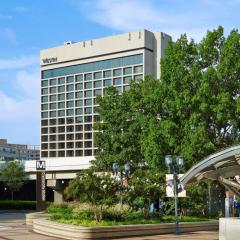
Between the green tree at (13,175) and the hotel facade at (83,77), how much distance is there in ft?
206

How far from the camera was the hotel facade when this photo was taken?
134875mm

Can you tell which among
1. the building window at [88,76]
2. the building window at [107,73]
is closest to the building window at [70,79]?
the building window at [88,76]

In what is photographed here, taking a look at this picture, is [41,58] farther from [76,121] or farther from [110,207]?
[110,207]

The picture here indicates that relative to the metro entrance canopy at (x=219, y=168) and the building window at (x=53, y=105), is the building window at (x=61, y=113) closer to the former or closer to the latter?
the building window at (x=53, y=105)

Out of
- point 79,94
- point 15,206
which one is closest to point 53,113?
point 79,94

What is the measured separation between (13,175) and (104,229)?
4860 centimetres

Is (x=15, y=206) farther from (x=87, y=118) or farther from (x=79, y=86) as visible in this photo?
(x=79, y=86)

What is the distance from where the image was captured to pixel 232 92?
116ft

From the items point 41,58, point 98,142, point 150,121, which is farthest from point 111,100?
point 41,58

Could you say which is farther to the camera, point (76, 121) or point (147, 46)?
point (76, 121)

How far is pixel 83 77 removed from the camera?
479 feet

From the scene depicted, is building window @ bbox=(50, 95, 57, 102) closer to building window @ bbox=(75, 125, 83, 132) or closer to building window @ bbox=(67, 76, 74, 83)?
building window @ bbox=(67, 76, 74, 83)

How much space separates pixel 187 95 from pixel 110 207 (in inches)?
418

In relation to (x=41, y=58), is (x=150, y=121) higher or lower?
lower
